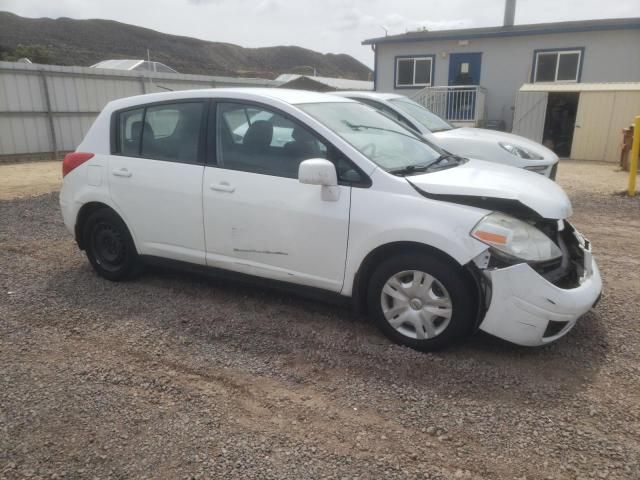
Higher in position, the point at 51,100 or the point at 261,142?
the point at 51,100

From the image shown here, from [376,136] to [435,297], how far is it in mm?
1388

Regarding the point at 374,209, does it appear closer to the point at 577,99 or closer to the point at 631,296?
the point at 631,296

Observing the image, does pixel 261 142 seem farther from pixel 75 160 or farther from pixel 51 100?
pixel 51 100

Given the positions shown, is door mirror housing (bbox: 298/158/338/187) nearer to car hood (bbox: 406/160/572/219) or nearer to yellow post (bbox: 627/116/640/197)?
car hood (bbox: 406/160/572/219)

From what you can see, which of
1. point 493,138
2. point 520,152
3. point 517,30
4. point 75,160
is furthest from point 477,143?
point 517,30

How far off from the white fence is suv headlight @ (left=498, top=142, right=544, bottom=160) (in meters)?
11.1

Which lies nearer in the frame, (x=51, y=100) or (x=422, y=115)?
(x=422, y=115)

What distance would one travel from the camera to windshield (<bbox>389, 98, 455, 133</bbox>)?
7701 mm

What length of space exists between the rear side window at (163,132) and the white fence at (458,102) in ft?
49.0

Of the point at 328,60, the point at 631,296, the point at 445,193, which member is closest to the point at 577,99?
the point at 631,296

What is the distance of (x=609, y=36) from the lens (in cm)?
1608

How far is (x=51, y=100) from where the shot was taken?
13188mm

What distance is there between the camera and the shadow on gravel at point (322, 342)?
2.96m

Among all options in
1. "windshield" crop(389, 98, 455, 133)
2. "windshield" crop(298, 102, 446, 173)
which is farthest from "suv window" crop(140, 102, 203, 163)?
"windshield" crop(389, 98, 455, 133)
